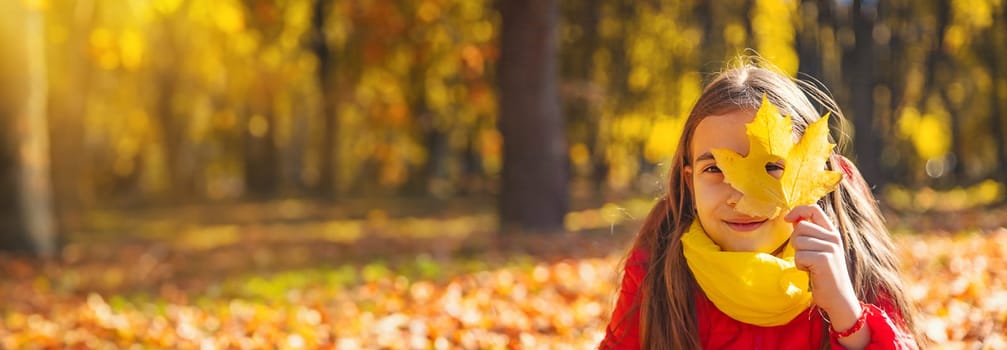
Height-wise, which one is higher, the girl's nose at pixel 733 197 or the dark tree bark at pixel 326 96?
the girl's nose at pixel 733 197

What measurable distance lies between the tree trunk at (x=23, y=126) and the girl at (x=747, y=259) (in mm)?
A: 10726

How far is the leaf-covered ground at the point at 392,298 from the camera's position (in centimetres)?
541

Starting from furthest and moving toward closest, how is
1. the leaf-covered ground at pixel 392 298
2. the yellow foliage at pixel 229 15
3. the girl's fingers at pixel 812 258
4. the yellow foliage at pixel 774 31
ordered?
the yellow foliage at pixel 774 31 < the yellow foliage at pixel 229 15 < the leaf-covered ground at pixel 392 298 < the girl's fingers at pixel 812 258

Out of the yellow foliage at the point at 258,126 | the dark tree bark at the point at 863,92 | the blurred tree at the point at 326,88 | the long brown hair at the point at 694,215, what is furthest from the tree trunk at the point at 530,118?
the yellow foliage at the point at 258,126

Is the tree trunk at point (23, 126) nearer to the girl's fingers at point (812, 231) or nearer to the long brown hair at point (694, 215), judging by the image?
the long brown hair at point (694, 215)

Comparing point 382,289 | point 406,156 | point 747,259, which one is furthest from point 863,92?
point 406,156

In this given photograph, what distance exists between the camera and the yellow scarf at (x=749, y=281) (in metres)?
2.36

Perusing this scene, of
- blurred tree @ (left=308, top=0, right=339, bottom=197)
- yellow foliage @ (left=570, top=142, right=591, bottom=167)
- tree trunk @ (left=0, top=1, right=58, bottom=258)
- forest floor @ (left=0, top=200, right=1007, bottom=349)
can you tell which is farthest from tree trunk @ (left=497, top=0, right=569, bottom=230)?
yellow foliage @ (left=570, top=142, right=591, bottom=167)

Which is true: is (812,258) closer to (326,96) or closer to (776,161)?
(776,161)

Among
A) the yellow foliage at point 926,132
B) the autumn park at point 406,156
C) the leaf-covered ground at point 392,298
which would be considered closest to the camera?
the leaf-covered ground at point 392,298

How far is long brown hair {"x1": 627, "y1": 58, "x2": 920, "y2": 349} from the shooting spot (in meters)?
2.60

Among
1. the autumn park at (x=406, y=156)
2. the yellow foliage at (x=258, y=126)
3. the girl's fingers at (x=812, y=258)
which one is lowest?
the yellow foliage at (x=258, y=126)

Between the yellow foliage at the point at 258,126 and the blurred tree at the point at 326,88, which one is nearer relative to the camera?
the blurred tree at the point at 326,88

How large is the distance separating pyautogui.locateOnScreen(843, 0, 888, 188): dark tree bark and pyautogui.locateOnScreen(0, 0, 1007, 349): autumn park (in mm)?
50
